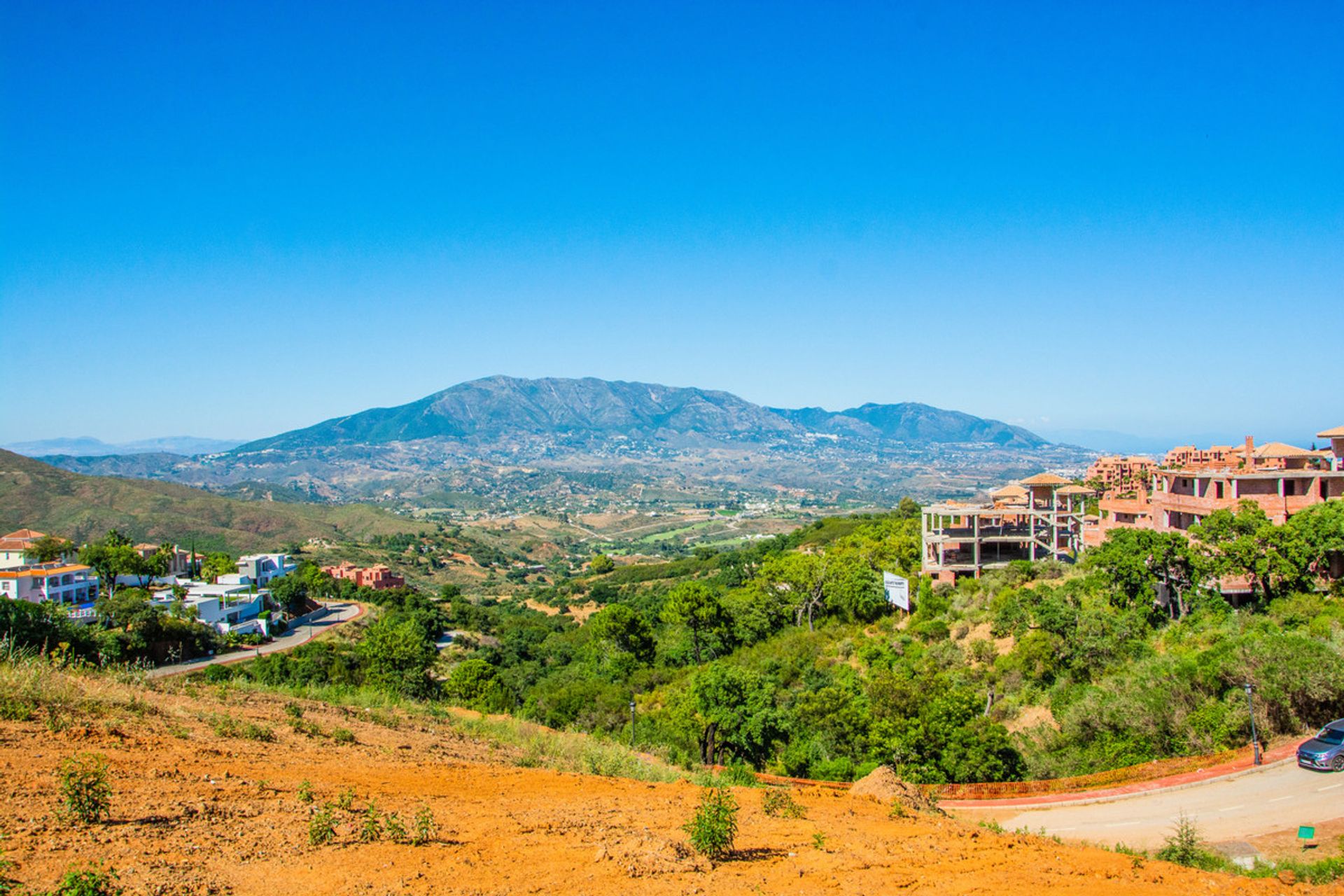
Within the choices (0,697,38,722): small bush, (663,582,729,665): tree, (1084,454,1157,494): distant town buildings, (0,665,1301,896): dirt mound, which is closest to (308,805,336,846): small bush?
(0,665,1301,896): dirt mound

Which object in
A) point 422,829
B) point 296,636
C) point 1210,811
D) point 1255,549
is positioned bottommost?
point 296,636

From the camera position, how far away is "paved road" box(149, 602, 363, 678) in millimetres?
35000

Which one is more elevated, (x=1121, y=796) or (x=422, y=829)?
(x=422, y=829)

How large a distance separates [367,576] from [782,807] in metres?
59.0

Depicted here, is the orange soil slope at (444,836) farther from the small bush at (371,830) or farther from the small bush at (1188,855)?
the small bush at (1188,855)

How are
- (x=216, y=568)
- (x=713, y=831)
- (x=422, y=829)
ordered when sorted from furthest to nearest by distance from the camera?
(x=216, y=568) → (x=713, y=831) → (x=422, y=829)

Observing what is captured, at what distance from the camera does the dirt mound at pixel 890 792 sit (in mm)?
11094

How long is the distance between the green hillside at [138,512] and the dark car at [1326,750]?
285 ft

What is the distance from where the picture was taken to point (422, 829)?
6.68 meters

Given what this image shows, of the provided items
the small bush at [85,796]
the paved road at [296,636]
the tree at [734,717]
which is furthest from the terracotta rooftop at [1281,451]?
the paved road at [296,636]

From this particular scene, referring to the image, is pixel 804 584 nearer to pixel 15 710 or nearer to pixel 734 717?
pixel 734 717

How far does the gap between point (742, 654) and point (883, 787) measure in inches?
801

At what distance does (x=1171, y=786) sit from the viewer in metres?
13.2

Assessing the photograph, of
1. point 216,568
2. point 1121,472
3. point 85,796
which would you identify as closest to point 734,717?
point 85,796
